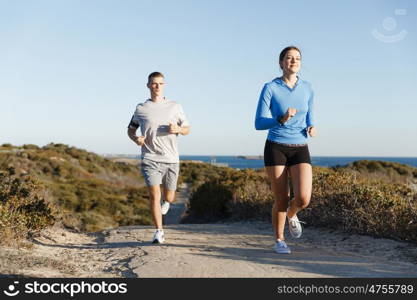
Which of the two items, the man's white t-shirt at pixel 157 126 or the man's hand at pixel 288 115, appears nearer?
the man's hand at pixel 288 115

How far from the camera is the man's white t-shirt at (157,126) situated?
6539 millimetres

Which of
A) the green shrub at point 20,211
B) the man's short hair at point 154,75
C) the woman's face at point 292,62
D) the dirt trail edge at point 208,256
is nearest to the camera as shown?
the dirt trail edge at point 208,256

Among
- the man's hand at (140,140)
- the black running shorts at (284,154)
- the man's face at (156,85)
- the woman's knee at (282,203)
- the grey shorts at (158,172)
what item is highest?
the man's face at (156,85)

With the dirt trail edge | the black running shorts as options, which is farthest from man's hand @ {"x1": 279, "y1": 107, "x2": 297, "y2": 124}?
the dirt trail edge

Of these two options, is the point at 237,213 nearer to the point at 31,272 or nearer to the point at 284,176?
the point at 284,176

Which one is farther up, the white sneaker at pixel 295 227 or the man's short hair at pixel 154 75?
the man's short hair at pixel 154 75

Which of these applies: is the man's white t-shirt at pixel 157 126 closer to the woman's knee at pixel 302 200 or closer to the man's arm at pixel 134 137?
the man's arm at pixel 134 137

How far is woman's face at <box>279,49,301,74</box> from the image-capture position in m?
5.78

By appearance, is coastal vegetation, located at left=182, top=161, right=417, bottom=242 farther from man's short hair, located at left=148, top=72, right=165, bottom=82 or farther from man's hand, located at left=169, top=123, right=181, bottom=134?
man's short hair, located at left=148, top=72, right=165, bottom=82

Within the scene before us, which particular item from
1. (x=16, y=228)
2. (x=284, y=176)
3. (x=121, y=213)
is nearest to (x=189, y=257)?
(x=284, y=176)

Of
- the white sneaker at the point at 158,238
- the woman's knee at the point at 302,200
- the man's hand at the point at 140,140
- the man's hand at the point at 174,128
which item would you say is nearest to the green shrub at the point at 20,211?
the white sneaker at the point at 158,238

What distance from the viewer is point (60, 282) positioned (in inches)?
185

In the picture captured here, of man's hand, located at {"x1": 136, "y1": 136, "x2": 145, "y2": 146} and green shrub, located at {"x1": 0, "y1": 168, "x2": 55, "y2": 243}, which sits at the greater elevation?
man's hand, located at {"x1": 136, "y1": 136, "x2": 145, "y2": 146}

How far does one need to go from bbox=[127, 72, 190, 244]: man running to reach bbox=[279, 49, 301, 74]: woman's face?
1.64 m
